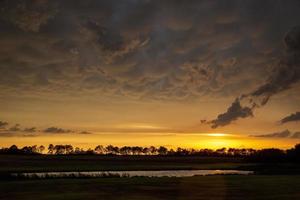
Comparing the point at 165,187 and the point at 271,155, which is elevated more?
the point at 271,155

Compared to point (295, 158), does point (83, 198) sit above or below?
below

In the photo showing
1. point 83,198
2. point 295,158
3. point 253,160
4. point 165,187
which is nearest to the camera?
point 83,198

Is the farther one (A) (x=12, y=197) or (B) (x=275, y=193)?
(B) (x=275, y=193)

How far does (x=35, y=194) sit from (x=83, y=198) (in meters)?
5.94

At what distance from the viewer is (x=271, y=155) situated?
17588 cm

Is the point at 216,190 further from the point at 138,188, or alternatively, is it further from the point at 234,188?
the point at 138,188

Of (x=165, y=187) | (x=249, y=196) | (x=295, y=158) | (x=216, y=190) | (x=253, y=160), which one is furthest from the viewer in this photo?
(x=253, y=160)

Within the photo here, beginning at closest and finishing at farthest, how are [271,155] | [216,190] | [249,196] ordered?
1. [249,196]
2. [216,190]
3. [271,155]

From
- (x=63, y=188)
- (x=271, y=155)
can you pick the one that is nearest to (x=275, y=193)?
(x=63, y=188)

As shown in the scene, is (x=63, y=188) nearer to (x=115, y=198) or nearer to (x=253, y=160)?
(x=115, y=198)

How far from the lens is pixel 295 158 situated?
527 ft

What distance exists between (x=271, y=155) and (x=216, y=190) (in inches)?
5442

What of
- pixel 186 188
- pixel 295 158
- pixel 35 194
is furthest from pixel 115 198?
pixel 295 158

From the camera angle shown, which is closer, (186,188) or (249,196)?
(249,196)
